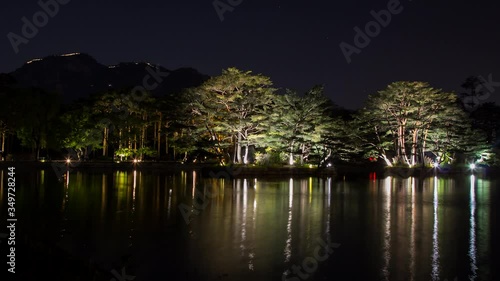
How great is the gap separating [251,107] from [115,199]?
2127cm

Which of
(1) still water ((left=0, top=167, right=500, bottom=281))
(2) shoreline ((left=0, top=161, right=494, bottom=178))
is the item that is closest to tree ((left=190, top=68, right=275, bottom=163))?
(2) shoreline ((left=0, top=161, right=494, bottom=178))

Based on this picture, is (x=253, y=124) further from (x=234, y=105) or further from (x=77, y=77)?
(x=77, y=77)

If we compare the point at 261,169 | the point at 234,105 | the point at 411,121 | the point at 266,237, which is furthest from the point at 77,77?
the point at 266,237

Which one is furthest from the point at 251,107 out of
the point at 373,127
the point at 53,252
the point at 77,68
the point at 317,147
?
the point at 77,68

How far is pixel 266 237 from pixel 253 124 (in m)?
26.0

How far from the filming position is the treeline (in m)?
34.3

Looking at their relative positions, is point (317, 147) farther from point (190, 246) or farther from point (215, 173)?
point (190, 246)

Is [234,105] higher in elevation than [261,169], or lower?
higher

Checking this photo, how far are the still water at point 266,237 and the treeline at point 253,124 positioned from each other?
1918 centimetres

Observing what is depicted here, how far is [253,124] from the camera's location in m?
34.8

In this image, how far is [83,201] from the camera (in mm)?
14305

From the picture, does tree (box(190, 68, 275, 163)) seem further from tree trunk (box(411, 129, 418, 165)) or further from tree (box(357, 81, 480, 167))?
tree trunk (box(411, 129, 418, 165))

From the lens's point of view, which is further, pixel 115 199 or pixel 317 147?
pixel 317 147

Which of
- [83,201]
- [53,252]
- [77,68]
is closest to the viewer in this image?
[53,252]
